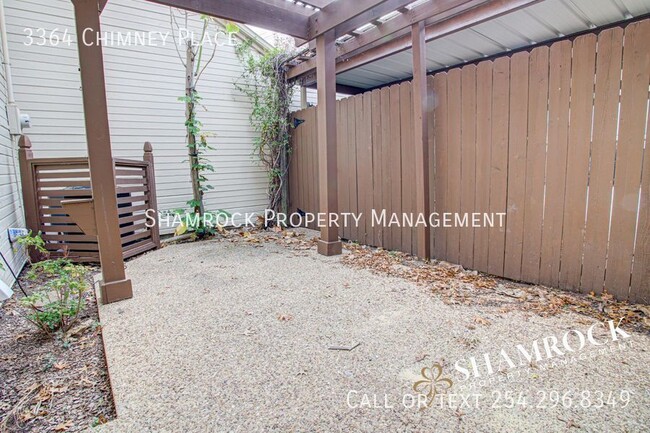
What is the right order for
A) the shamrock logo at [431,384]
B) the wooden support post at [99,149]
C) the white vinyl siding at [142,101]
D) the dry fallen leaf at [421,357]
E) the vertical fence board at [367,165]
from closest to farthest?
the shamrock logo at [431,384], the dry fallen leaf at [421,357], the wooden support post at [99,149], the vertical fence board at [367,165], the white vinyl siding at [142,101]

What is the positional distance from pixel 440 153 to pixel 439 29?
145 cm

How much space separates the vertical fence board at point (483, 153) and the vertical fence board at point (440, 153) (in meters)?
0.32

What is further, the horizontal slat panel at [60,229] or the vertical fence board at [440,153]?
the horizontal slat panel at [60,229]

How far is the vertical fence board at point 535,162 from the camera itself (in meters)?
2.53

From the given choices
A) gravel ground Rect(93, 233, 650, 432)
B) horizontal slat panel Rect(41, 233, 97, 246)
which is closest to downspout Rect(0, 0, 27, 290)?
horizontal slat panel Rect(41, 233, 97, 246)

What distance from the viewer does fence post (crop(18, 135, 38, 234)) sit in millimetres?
3600

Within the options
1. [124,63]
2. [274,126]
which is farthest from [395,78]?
[124,63]

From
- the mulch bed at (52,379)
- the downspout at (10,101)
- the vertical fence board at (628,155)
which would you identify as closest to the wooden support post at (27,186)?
the downspout at (10,101)

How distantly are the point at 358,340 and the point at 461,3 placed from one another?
2941mm

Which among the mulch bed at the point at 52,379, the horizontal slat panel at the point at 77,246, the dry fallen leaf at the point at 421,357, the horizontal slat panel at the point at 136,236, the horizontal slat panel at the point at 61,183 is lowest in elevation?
the mulch bed at the point at 52,379

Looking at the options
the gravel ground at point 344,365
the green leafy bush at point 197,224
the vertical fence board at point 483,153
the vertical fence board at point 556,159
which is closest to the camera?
the gravel ground at point 344,365

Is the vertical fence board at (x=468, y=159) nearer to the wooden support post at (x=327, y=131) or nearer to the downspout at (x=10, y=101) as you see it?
the wooden support post at (x=327, y=131)

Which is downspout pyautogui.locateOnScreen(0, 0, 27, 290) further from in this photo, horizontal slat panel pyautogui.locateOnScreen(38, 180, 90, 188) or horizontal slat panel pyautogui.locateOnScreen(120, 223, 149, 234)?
horizontal slat panel pyautogui.locateOnScreen(120, 223, 149, 234)

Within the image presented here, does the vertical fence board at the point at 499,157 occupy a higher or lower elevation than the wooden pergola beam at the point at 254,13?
lower
